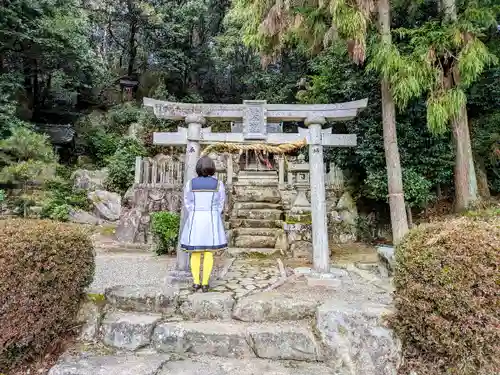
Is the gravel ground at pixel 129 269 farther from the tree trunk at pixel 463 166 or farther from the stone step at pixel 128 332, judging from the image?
the tree trunk at pixel 463 166

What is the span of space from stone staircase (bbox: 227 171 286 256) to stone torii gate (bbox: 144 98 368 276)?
1935mm

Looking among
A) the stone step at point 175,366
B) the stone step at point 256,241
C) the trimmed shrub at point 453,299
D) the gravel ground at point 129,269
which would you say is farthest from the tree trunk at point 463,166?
the gravel ground at point 129,269

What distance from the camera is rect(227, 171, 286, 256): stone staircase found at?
605cm

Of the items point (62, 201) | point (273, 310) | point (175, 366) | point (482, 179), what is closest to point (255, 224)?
point (273, 310)

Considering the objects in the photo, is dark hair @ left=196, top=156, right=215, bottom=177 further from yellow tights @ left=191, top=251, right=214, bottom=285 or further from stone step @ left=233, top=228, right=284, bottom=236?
stone step @ left=233, top=228, right=284, bottom=236

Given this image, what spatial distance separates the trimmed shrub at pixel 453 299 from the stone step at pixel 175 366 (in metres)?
0.82

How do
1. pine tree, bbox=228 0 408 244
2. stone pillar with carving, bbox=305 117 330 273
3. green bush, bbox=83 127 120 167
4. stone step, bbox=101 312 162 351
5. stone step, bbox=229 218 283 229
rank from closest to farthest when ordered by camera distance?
stone step, bbox=101 312 162 351 → stone pillar with carving, bbox=305 117 330 273 → pine tree, bbox=228 0 408 244 → stone step, bbox=229 218 283 229 → green bush, bbox=83 127 120 167

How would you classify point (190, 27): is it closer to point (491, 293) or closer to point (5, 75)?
point (5, 75)

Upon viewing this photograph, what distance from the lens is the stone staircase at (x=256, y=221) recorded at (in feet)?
19.9

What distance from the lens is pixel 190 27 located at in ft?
46.0

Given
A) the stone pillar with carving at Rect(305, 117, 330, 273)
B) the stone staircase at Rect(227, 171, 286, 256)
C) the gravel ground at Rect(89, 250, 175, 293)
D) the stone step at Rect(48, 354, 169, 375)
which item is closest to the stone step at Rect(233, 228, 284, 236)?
the stone staircase at Rect(227, 171, 286, 256)

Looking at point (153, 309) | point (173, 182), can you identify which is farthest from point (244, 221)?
point (153, 309)

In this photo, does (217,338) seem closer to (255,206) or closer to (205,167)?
(205,167)

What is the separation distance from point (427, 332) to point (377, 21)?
17.8 ft
